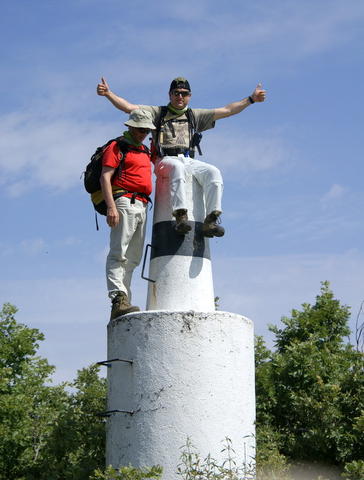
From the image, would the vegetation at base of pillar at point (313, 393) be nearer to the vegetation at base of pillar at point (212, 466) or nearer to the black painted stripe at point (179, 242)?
the vegetation at base of pillar at point (212, 466)

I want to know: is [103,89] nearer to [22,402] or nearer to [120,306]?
[120,306]

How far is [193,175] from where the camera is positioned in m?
8.94

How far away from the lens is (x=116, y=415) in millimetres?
8141

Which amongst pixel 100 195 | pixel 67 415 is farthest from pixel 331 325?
pixel 100 195

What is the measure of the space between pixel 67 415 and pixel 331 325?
17.9 feet

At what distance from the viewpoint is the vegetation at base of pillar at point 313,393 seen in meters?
9.66

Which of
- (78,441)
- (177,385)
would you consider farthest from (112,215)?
(78,441)

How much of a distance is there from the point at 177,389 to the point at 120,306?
1.16m

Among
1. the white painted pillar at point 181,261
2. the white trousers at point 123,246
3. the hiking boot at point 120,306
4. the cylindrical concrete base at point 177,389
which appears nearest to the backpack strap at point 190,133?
the white painted pillar at point 181,261

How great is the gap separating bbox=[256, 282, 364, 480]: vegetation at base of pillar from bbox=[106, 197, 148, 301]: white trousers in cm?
226

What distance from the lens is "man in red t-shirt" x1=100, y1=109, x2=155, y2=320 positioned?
870 centimetres

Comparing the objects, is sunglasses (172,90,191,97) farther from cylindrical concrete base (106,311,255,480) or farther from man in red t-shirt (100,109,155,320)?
cylindrical concrete base (106,311,255,480)

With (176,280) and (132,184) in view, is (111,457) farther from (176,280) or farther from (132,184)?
(132,184)

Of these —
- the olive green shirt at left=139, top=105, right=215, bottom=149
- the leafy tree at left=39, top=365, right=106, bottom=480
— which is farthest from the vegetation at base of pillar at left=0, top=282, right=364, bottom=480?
the olive green shirt at left=139, top=105, right=215, bottom=149
